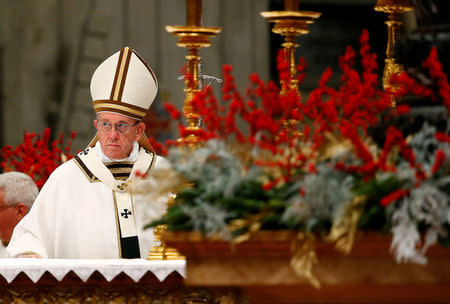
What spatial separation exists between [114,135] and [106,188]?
25cm

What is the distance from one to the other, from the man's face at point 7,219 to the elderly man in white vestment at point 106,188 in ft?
1.21

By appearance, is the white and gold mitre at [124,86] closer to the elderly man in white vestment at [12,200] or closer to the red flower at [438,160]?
the elderly man in white vestment at [12,200]

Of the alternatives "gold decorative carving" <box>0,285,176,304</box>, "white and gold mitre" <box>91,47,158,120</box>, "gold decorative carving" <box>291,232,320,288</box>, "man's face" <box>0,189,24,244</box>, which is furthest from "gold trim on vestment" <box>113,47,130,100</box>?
"gold decorative carving" <box>291,232,320,288</box>

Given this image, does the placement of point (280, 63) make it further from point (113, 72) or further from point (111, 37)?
point (111, 37)

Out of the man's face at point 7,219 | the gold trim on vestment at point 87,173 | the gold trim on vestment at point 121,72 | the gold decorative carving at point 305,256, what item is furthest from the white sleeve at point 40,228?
the gold decorative carving at point 305,256

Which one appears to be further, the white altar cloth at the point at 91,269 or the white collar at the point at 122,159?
the white collar at the point at 122,159

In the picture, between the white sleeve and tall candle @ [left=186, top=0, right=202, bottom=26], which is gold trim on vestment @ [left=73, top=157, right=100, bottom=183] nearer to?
the white sleeve

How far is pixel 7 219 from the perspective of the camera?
20.5ft

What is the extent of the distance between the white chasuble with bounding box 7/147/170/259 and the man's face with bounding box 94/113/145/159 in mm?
65

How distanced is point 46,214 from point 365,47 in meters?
2.89

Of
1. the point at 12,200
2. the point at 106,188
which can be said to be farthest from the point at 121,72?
the point at 12,200

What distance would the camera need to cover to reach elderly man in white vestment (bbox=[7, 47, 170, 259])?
5781mm

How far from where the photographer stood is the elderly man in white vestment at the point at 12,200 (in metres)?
6.16

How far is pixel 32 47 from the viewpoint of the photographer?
35.5ft
